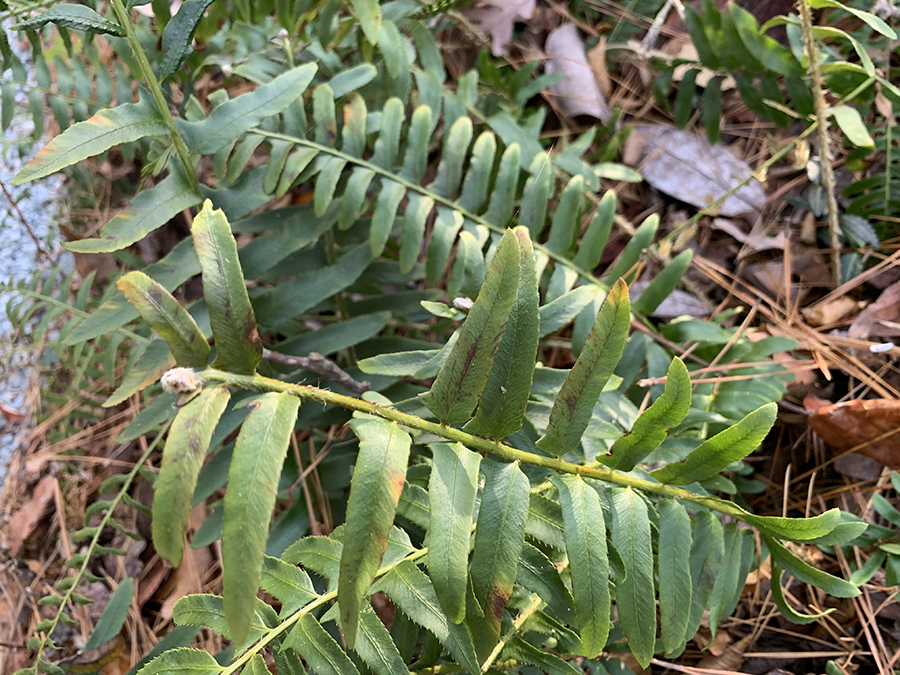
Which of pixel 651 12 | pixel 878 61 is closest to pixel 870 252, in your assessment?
pixel 878 61

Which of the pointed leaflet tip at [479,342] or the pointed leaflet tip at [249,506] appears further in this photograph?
the pointed leaflet tip at [479,342]

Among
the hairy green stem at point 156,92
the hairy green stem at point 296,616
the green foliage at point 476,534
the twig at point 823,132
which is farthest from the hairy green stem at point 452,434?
the twig at point 823,132

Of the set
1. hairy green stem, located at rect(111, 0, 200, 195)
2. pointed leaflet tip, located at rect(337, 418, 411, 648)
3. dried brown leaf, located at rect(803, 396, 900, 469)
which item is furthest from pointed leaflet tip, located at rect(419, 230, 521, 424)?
dried brown leaf, located at rect(803, 396, 900, 469)

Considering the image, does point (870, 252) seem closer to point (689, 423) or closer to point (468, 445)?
point (689, 423)

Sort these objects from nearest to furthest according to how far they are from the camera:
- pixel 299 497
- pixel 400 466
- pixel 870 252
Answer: pixel 400 466
pixel 299 497
pixel 870 252

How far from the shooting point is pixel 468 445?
0.99 m

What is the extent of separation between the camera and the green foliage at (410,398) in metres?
0.85

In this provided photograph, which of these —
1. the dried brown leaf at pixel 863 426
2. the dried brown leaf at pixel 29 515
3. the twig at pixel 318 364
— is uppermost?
the twig at pixel 318 364

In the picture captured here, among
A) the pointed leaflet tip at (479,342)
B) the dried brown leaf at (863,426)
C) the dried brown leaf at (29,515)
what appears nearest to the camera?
the pointed leaflet tip at (479,342)

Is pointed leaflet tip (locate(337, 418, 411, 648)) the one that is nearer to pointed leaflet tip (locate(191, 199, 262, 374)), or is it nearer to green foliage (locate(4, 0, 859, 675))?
green foliage (locate(4, 0, 859, 675))

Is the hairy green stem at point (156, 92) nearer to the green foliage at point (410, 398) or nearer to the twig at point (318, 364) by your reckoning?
the green foliage at point (410, 398)

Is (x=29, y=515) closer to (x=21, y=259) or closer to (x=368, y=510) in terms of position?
(x=21, y=259)

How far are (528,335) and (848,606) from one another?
1.28m

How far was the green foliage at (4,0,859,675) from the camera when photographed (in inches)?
33.4
